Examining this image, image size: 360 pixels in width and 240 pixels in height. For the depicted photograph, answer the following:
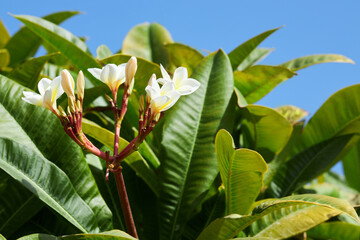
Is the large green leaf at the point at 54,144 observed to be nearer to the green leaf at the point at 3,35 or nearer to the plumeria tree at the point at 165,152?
the plumeria tree at the point at 165,152

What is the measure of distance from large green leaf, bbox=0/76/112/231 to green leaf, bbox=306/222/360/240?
2.41 feet

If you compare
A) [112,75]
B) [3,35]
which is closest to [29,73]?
[112,75]

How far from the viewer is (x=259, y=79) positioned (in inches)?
65.7

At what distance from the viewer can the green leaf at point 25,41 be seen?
2.37 m

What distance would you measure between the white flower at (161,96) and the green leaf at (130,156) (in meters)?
0.25

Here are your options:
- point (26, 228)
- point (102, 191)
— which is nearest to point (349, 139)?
point (102, 191)

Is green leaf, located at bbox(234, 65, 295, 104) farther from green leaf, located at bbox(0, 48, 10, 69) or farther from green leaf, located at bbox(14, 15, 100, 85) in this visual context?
green leaf, located at bbox(0, 48, 10, 69)

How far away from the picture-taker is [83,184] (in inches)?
50.2

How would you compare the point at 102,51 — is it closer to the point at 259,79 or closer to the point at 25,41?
the point at 259,79

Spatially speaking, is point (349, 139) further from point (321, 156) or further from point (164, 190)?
point (164, 190)

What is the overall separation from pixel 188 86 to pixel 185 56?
851 mm

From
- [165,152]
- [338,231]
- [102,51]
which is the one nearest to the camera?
[165,152]

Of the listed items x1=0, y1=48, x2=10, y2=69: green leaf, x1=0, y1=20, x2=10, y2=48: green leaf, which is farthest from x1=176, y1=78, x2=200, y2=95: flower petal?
x1=0, y1=20, x2=10, y2=48: green leaf

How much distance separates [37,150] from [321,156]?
1.02 m
